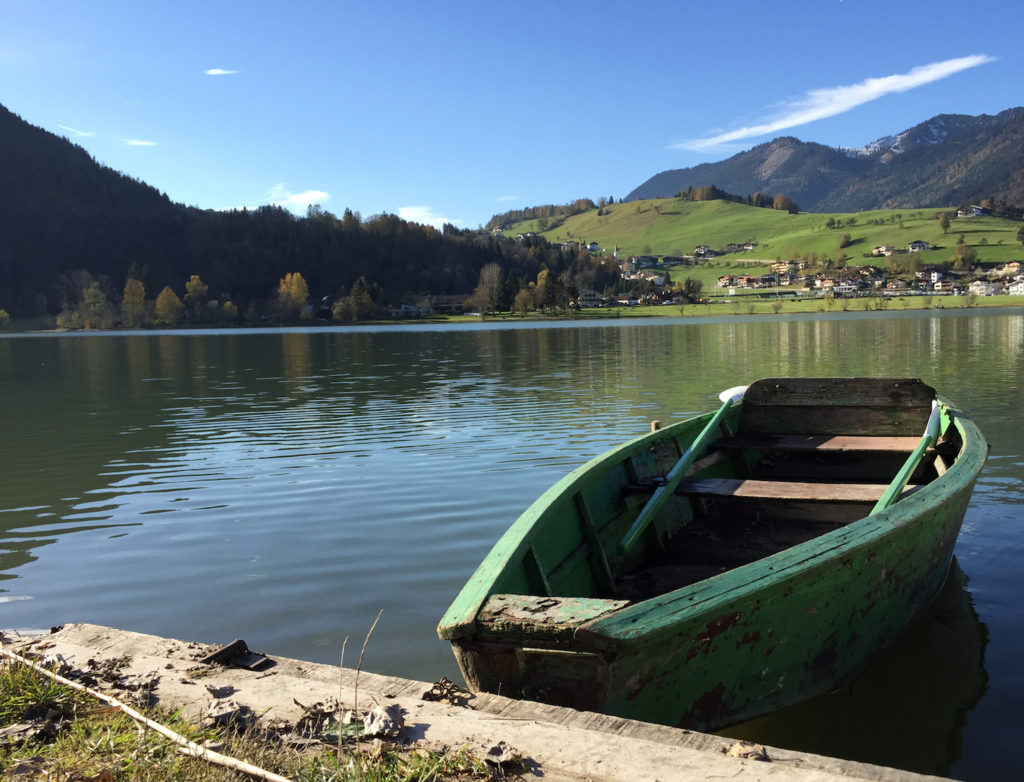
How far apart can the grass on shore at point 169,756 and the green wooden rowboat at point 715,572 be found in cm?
85

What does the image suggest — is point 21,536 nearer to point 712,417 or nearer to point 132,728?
point 132,728

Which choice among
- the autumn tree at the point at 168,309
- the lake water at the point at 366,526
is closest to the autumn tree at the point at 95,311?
the autumn tree at the point at 168,309

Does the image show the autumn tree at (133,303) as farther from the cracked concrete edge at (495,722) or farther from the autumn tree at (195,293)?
the cracked concrete edge at (495,722)

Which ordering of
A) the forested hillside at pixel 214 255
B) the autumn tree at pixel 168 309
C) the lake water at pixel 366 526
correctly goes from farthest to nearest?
the forested hillside at pixel 214 255
the autumn tree at pixel 168 309
the lake water at pixel 366 526

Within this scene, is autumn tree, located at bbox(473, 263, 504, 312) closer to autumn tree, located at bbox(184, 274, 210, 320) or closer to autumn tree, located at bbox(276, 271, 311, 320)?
autumn tree, located at bbox(276, 271, 311, 320)

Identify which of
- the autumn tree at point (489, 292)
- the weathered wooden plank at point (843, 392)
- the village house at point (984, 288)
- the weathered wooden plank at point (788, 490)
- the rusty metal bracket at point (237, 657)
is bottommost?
the rusty metal bracket at point (237, 657)

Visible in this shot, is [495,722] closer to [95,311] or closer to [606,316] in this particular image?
[606,316]

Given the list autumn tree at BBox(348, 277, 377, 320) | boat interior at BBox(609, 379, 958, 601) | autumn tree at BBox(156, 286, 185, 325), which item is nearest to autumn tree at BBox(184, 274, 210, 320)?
autumn tree at BBox(156, 286, 185, 325)

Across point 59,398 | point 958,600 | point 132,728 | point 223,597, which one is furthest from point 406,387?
point 132,728

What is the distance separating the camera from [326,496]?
10969 mm

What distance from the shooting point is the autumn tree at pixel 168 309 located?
149 meters

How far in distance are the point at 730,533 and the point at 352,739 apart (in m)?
5.16

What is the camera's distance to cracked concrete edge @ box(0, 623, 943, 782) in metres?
2.80

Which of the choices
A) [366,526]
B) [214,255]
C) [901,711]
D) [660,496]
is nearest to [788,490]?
[660,496]
